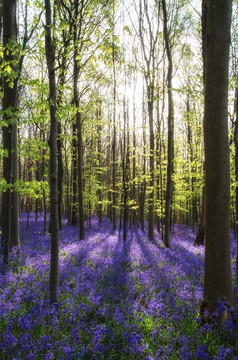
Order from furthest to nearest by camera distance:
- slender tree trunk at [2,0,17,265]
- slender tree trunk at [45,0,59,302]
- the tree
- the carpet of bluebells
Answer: slender tree trunk at [2,0,17,265] < slender tree trunk at [45,0,59,302] < the tree < the carpet of bluebells

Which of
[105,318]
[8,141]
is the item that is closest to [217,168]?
[105,318]

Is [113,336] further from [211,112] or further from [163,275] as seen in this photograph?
[211,112]

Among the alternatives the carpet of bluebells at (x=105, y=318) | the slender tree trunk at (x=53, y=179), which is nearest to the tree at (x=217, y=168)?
the carpet of bluebells at (x=105, y=318)

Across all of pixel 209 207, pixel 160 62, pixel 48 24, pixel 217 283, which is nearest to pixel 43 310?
pixel 217 283

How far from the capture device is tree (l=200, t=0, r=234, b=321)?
3986 millimetres

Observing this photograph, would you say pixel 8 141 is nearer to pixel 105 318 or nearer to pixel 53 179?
pixel 53 179

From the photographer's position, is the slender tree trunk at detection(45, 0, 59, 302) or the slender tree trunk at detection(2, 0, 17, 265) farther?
the slender tree trunk at detection(2, 0, 17, 265)

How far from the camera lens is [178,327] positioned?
13.3 feet

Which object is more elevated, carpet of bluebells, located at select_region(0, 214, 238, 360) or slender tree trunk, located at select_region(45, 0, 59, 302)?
slender tree trunk, located at select_region(45, 0, 59, 302)

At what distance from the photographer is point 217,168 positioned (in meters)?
4.06

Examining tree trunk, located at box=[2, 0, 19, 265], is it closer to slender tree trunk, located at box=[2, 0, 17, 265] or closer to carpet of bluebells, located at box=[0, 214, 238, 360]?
slender tree trunk, located at box=[2, 0, 17, 265]

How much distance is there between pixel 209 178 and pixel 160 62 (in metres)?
13.8

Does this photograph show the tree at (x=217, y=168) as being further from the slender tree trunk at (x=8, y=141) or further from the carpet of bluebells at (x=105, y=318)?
the slender tree trunk at (x=8, y=141)

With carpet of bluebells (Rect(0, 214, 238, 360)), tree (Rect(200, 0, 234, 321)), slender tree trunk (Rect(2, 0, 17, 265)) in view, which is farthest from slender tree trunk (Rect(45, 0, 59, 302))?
tree (Rect(200, 0, 234, 321))
